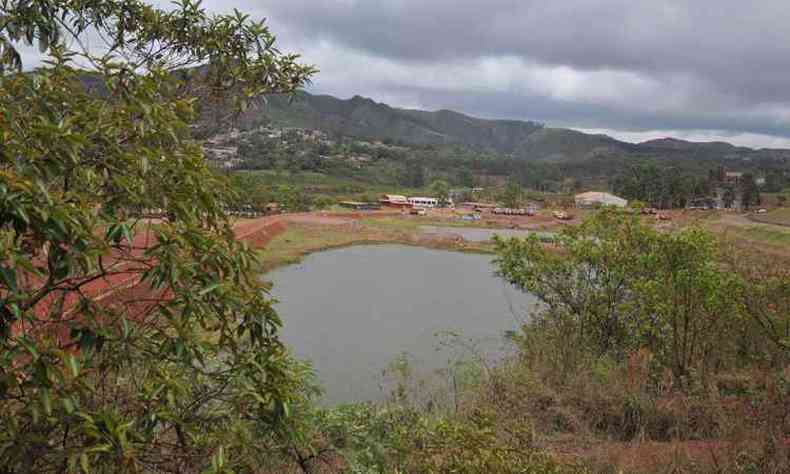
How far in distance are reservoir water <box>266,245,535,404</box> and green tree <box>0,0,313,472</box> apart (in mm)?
6046

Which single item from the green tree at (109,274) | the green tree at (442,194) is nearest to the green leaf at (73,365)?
the green tree at (109,274)

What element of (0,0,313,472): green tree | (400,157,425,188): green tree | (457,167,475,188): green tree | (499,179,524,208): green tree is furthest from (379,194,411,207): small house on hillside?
(0,0,313,472): green tree

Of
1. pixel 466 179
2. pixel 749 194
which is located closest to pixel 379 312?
pixel 749 194

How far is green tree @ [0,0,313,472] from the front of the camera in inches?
77.5

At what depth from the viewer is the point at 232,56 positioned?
384cm

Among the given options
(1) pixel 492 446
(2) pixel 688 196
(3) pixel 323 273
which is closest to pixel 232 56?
(1) pixel 492 446

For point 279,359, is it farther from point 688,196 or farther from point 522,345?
point 688,196

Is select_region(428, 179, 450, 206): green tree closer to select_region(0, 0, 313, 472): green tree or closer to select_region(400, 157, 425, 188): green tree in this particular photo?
select_region(400, 157, 425, 188): green tree

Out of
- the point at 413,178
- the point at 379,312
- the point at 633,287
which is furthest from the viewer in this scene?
the point at 413,178

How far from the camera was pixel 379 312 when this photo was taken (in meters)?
17.5

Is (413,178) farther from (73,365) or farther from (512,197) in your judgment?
(73,365)

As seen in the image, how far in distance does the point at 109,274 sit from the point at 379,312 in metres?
15.0

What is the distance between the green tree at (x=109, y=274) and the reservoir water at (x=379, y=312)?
6.05 meters

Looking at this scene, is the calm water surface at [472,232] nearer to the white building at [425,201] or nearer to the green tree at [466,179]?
the white building at [425,201]
